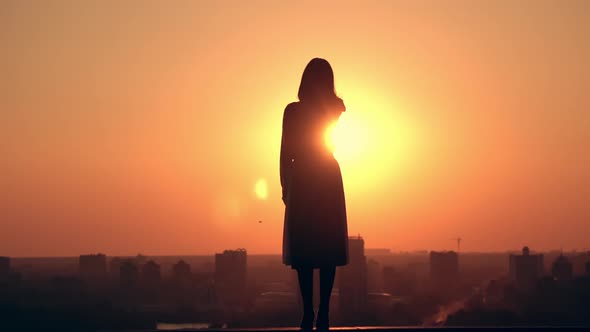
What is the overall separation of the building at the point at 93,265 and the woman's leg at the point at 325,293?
147523 millimetres

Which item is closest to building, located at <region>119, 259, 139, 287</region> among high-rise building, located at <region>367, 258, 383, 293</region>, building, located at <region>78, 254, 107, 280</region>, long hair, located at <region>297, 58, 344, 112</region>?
building, located at <region>78, 254, 107, 280</region>

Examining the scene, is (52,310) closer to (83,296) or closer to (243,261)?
(83,296)

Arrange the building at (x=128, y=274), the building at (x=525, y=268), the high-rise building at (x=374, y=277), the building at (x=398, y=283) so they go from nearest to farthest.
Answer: the high-rise building at (x=374, y=277)
the building at (x=398, y=283)
the building at (x=128, y=274)
the building at (x=525, y=268)

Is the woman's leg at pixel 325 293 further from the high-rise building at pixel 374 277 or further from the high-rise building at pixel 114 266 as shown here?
the high-rise building at pixel 114 266

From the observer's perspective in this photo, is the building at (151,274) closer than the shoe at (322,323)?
No

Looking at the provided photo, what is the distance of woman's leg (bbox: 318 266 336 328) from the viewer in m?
8.89

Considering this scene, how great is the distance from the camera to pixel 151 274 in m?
145

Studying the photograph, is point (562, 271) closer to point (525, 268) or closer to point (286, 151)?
point (525, 268)

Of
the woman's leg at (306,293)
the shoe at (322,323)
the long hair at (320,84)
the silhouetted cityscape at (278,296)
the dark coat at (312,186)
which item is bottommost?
the silhouetted cityscape at (278,296)

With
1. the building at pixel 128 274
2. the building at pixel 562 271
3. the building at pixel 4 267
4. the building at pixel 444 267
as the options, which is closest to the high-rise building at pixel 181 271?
the building at pixel 128 274

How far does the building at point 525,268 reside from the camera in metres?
145

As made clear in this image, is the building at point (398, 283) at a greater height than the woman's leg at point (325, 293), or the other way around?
the woman's leg at point (325, 293)

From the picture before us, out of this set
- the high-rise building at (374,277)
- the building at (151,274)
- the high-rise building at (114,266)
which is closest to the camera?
the high-rise building at (374,277)

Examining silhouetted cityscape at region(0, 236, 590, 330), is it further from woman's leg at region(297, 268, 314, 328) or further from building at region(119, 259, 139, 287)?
woman's leg at region(297, 268, 314, 328)
